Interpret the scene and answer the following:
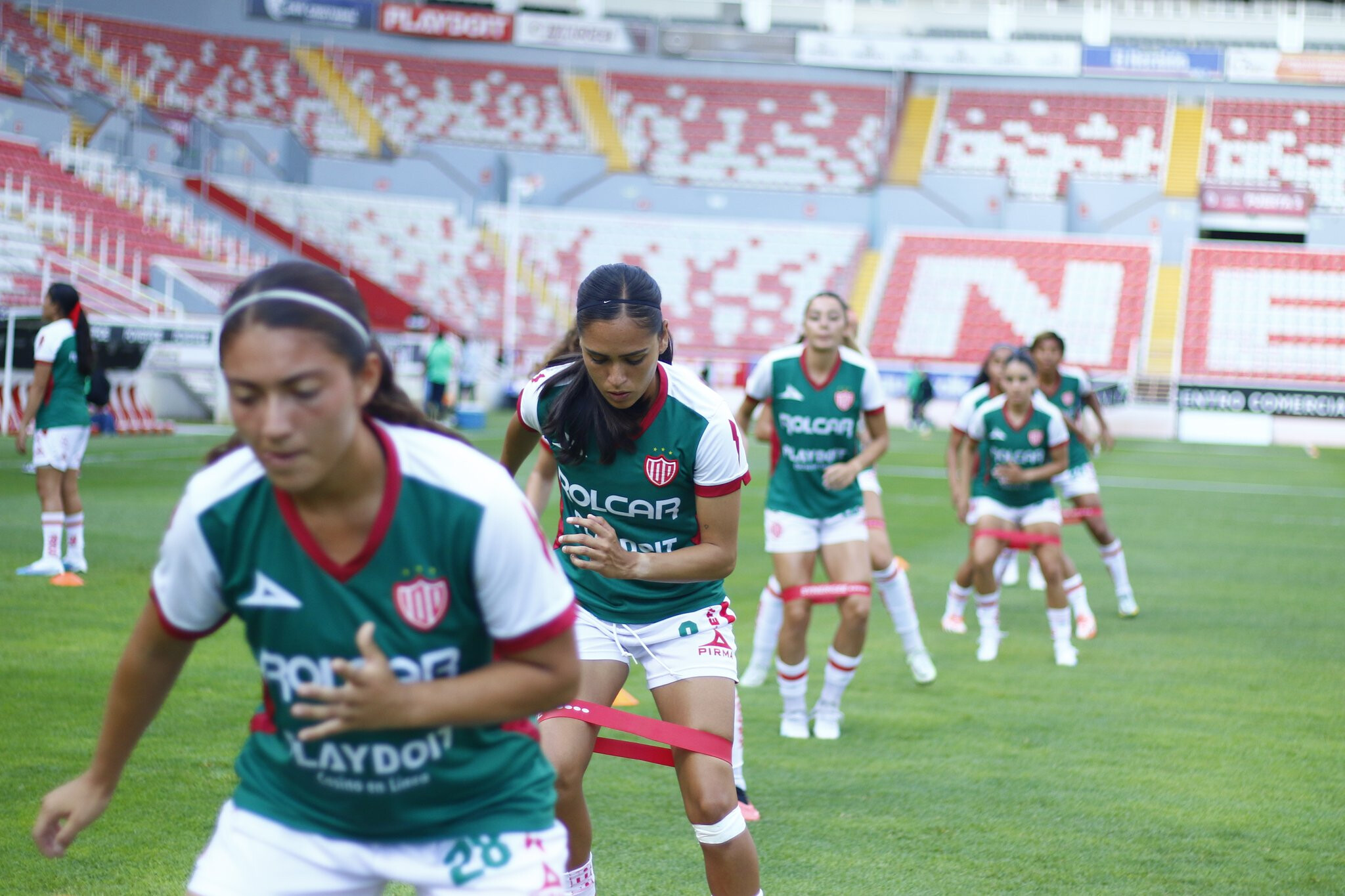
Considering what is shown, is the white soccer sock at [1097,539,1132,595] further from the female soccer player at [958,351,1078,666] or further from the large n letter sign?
the large n letter sign

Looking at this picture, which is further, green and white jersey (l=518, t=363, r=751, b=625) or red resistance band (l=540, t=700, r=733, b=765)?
green and white jersey (l=518, t=363, r=751, b=625)

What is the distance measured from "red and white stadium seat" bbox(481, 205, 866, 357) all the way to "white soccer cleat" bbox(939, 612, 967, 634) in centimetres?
3325

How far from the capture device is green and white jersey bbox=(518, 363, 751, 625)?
440cm

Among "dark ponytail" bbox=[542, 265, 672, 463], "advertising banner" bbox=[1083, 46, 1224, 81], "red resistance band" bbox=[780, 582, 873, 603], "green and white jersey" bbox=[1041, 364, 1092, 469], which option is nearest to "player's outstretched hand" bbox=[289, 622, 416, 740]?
"dark ponytail" bbox=[542, 265, 672, 463]

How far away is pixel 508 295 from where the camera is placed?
41.6 metres

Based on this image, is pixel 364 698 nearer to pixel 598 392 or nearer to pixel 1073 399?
pixel 598 392

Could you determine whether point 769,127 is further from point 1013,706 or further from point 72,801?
point 72,801

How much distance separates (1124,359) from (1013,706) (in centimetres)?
3704

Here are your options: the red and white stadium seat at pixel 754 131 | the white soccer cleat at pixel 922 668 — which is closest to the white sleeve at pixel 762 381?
the white soccer cleat at pixel 922 668

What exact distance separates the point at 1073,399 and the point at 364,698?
34.6 ft

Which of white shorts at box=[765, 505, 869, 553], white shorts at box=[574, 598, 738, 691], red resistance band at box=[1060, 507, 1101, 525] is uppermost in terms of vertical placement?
white shorts at box=[574, 598, 738, 691]

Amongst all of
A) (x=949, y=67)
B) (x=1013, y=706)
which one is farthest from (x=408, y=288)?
(x=1013, y=706)

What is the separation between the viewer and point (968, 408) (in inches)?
419

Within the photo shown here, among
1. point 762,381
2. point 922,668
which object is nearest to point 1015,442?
point 922,668
